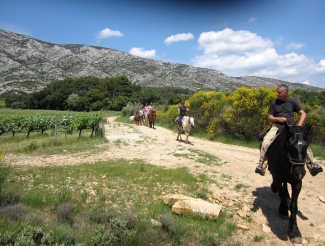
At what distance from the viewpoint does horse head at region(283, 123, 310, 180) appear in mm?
4031

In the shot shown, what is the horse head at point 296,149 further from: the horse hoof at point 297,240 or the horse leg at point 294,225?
the horse hoof at point 297,240

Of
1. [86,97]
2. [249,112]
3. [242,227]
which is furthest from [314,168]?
[86,97]

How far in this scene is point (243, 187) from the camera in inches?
273

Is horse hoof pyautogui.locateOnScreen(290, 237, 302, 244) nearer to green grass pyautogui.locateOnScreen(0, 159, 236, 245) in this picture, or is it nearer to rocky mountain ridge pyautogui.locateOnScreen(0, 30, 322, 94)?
green grass pyautogui.locateOnScreen(0, 159, 236, 245)

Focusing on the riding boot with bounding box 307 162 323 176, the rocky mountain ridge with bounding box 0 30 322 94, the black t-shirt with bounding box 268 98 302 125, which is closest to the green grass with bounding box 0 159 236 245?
the riding boot with bounding box 307 162 323 176

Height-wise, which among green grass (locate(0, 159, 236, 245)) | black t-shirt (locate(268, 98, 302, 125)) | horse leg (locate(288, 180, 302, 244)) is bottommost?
green grass (locate(0, 159, 236, 245))

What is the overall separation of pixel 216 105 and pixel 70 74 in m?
102

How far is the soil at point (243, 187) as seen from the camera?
4.82 m

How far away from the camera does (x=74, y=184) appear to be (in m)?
6.46

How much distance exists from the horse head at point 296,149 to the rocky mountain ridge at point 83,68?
322 feet

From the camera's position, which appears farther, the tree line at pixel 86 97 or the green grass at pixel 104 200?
the tree line at pixel 86 97

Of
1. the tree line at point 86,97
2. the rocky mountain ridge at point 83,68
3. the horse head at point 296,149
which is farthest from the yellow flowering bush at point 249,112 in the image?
the rocky mountain ridge at point 83,68

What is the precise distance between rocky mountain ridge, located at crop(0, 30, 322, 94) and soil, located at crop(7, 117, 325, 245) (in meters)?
91.6

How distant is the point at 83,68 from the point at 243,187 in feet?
377
